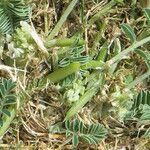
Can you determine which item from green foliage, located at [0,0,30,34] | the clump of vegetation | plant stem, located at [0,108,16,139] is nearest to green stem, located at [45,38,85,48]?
the clump of vegetation

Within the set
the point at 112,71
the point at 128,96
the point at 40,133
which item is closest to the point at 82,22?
the point at 112,71

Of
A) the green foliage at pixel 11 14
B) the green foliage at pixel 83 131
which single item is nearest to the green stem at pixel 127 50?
the green foliage at pixel 83 131

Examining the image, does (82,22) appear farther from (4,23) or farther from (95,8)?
(4,23)

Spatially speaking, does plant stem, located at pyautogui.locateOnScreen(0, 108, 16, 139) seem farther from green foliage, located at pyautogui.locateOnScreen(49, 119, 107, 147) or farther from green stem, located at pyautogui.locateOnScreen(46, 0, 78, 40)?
green stem, located at pyautogui.locateOnScreen(46, 0, 78, 40)

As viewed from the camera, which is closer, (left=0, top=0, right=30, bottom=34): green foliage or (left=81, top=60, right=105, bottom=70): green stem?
(left=0, top=0, right=30, bottom=34): green foliage

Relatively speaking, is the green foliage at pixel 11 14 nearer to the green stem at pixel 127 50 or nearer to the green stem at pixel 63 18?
the green stem at pixel 63 18

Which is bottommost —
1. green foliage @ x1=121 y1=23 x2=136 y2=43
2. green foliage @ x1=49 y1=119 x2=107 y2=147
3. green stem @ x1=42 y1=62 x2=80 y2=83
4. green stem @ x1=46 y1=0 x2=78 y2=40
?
green foliage @ x1=49 y1=119 x2=107 y2=147

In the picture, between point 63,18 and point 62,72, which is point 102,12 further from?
point 62,72

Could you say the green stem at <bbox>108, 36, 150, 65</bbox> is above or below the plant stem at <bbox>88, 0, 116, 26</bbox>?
below
